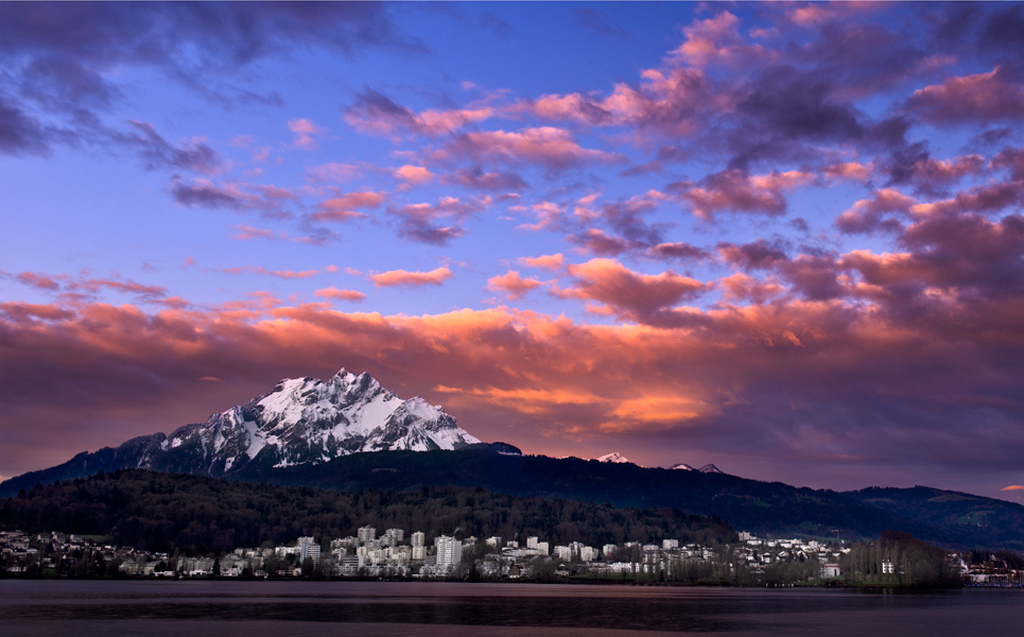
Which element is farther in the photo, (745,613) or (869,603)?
(869,603)

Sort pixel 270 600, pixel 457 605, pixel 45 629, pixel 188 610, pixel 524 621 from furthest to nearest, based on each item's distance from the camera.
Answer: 1. pixel 270 600
2. pixel 457 605
3. pixel 188 610
4. pixel 524 621
5. pixel 45 629

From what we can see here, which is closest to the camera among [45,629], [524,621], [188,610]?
[45,629]

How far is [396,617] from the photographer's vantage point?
11662cm

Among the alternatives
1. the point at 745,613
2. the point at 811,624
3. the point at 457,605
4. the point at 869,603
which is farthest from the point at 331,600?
the point at 869,603

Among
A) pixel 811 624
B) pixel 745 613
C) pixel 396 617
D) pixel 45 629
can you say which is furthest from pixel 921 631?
pixel 45 629

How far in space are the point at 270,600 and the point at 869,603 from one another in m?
107

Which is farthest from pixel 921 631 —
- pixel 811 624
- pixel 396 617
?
pixel 396 617

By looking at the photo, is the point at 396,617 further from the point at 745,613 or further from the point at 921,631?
the point at 921,631

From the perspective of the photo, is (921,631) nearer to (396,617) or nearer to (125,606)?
(396,617)

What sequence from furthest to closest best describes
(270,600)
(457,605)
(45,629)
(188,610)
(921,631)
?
(270,600) < (457,605) < (188,610) < (921,631) < (45,629)

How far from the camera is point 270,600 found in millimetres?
157250

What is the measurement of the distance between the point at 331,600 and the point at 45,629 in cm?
7269

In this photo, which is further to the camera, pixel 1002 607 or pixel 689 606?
pixel 1002 607

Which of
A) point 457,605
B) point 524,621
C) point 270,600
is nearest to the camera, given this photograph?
point 524,621
